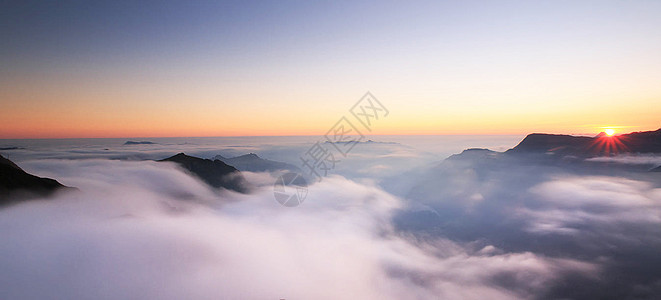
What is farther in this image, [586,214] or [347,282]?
[586,214]

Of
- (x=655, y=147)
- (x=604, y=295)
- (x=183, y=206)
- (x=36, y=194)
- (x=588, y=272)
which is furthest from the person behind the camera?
(x=655, y=147)

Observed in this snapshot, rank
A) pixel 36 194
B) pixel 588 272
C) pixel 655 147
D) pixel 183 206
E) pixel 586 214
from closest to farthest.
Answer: pixel 36 194 < pixel 588 272 < pixel 183 206 < pixel 655 147 < pixel 586 214

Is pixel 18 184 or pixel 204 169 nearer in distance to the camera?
pixel 18 184

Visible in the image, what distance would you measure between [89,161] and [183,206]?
174ft

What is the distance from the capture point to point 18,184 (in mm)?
74500

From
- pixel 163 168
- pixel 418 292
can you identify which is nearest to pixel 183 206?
pixel 163 168

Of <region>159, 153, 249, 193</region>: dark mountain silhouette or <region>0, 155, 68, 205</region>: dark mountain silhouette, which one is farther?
<region>159, 153, 249, 193</region>: dark mountain silhouette

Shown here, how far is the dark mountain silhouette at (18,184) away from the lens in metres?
71.7

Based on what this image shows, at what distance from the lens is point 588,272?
468 ft

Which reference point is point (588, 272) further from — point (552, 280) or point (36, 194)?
point (36, 194)

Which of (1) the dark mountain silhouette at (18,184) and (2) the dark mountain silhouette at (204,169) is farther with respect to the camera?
(2) the dark mountain silhouette at (204,169)

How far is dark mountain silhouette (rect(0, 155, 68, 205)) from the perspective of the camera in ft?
235

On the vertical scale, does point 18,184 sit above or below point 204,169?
above

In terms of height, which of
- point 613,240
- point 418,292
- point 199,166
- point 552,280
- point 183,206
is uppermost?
point 199,166
